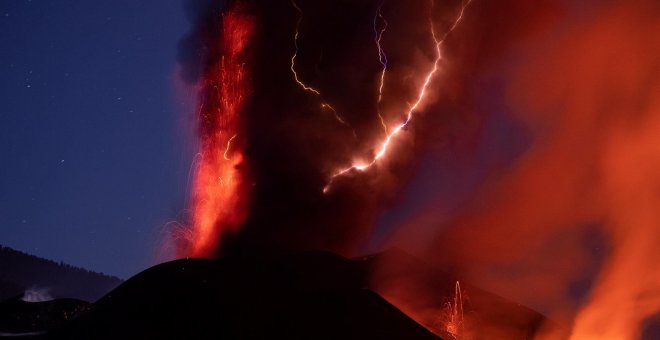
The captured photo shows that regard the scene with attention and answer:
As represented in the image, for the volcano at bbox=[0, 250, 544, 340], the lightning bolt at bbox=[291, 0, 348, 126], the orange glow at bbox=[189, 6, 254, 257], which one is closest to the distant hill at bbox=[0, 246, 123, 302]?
the orange glow at bbox=[189, 6, 254, 257]

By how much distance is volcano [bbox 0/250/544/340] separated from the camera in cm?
1880

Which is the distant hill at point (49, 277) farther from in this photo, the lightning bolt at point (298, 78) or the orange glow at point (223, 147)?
the lightning bolt at point (298, 78)

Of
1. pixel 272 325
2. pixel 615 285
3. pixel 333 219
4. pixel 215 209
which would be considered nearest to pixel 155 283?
pixel 272 325

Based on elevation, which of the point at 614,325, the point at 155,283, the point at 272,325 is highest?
the point at 614,325

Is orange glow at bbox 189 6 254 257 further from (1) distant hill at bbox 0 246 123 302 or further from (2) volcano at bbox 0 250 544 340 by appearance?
(1) distant hill at bbox 0 246 123 302

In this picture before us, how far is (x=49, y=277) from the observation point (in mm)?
85562

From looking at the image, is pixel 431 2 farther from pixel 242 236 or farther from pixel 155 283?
pixel 155 283

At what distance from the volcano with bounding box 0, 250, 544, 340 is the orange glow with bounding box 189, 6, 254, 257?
8853mm

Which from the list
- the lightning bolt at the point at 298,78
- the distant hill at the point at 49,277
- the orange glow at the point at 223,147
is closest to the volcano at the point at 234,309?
the orange glow at the point at 223,147

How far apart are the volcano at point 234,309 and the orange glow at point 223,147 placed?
8.85 m

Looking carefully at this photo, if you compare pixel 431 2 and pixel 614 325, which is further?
pixel 431 2

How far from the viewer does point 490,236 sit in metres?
39.7

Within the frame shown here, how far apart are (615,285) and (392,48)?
20.6 m

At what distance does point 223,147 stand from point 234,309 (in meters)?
16.6
